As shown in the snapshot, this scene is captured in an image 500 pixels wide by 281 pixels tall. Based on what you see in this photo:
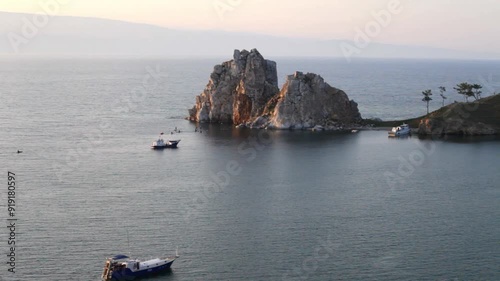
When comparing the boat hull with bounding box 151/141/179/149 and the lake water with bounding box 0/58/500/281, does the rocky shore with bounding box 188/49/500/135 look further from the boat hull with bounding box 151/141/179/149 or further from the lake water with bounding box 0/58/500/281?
the boat hull with bounding box 151/141/179/149

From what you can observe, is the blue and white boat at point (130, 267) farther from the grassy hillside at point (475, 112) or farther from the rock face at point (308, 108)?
the grassy hillside at point (475, 112)

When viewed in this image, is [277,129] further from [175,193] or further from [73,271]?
[73,271]

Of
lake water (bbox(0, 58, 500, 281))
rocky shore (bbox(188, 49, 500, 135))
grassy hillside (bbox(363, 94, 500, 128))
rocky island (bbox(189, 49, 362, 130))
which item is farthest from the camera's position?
rocky island (bbox(189, 49, 362, 130))

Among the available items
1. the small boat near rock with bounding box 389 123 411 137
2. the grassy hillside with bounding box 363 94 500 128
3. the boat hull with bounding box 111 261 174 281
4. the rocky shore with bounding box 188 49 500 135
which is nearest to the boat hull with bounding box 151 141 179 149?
the rocky shore with bounding box 188 49 500 135

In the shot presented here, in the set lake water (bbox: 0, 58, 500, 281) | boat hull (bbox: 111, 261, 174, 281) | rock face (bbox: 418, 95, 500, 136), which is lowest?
boat hull (bbox: 111, 261, 174, 281)

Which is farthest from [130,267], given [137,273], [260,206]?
[260,206]

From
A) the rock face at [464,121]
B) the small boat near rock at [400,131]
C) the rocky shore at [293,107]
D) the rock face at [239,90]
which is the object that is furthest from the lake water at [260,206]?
the rock face at [239,90]
